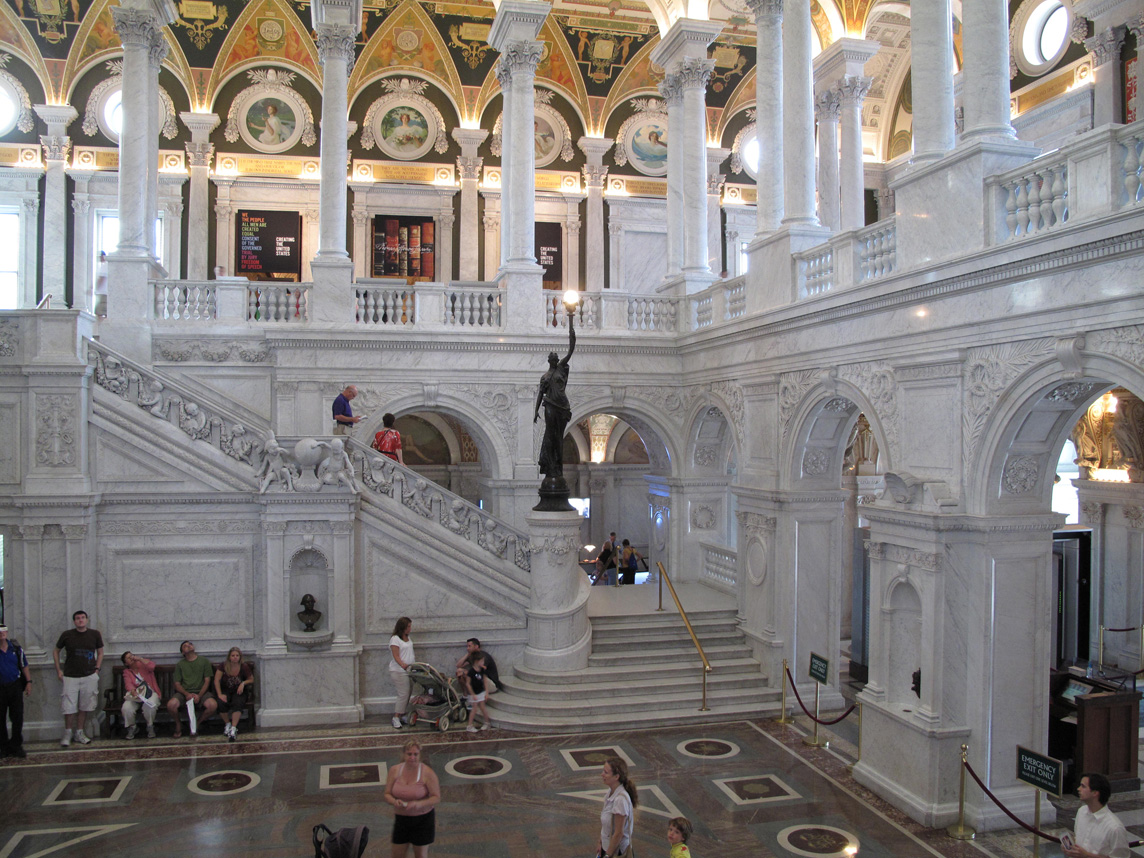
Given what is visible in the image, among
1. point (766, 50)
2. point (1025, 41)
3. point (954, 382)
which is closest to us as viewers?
point (954, 382)

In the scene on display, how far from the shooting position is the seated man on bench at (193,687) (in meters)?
12.3

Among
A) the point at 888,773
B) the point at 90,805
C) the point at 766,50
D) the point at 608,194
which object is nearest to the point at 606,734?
the point at 888,773

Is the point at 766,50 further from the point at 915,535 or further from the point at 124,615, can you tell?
the point at 124,615

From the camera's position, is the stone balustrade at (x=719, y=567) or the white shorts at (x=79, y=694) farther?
the stone balustrade at (x=719, y=567)

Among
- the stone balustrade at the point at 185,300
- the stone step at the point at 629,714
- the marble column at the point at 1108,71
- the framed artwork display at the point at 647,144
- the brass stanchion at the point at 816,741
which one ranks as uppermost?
the framed artwork display at the point at 647,144

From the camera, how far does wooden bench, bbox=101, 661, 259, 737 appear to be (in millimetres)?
12359

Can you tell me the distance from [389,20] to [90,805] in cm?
1967

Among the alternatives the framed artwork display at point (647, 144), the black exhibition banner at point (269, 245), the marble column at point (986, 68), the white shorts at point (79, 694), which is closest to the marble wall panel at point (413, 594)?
the white shorts at point (79, 694)

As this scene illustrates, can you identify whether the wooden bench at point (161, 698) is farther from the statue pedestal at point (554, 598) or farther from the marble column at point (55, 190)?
the marble column at point (55, 190)

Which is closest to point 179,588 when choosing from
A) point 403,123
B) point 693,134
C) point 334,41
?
point 334,41

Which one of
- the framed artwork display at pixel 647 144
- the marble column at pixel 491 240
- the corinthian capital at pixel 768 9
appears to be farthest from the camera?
the framed artwork display at pixel 647 144

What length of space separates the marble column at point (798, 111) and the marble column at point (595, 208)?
10856 millimetres

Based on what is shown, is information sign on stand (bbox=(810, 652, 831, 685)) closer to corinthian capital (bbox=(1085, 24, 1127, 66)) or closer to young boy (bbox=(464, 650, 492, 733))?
young boy (bbox=(464, 650, 492, 733))

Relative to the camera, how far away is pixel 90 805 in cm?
998
